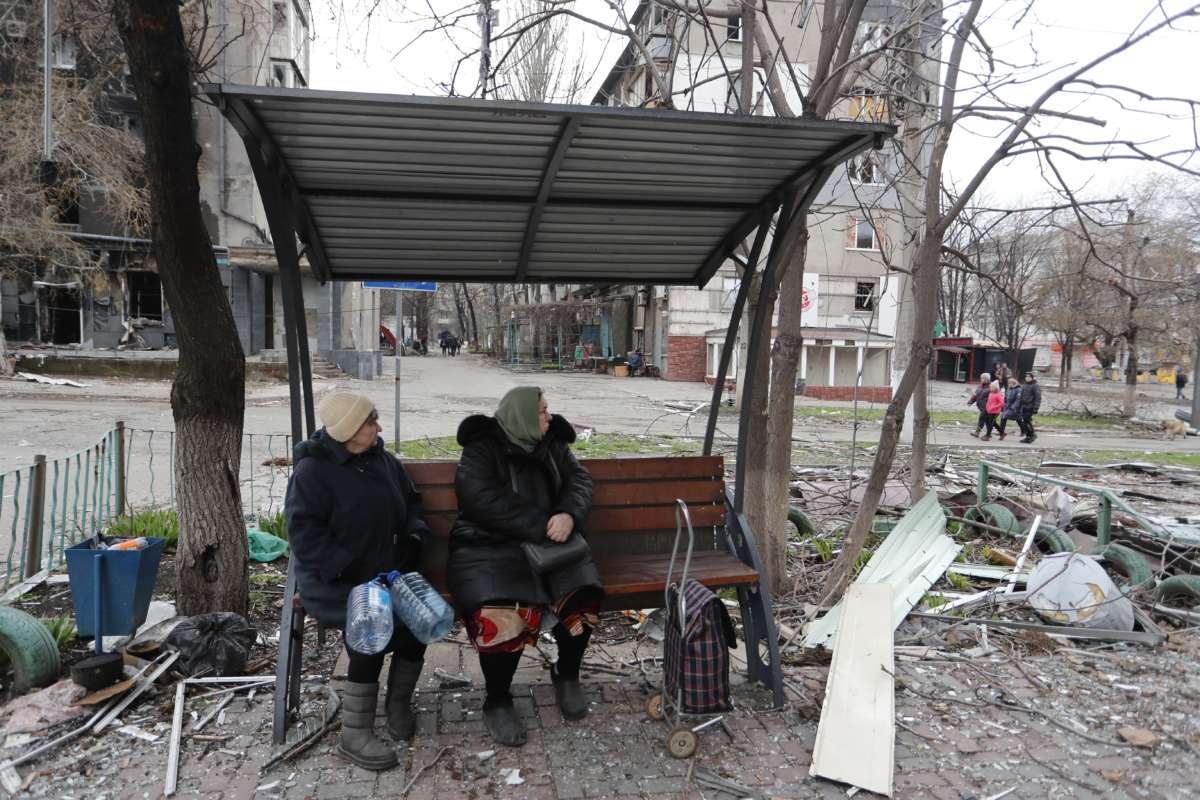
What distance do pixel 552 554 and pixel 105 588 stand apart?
2.14 meters

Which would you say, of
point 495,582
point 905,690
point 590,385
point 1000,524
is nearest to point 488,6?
point 495,582

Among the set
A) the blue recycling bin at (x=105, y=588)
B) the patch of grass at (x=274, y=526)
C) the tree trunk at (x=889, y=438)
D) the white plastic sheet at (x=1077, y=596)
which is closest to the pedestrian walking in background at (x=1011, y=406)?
the tree trunk at (x=889, y=438)

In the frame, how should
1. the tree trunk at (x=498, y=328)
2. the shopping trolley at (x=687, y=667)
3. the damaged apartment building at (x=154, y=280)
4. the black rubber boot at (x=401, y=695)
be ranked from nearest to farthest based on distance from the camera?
the shopping trolley at (x=687, y=667) < the black rubber boot at (x=401, y=695) < the damaged apartment building at (x=154, y=280) < the tree trunk at (x=498, y=328)

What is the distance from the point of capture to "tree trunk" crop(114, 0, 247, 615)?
3.92 metres

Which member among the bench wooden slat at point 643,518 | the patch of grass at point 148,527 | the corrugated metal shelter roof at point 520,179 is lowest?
the patch of grass at point 148,527

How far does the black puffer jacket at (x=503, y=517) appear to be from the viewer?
335 cm

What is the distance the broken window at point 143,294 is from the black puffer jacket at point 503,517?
2820 centimetres

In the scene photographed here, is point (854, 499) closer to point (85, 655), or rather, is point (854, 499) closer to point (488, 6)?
point (488, 6)

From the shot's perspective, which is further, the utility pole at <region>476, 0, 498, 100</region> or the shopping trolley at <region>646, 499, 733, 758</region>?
the utility pole at <region>476, 0, 498, 100</region>

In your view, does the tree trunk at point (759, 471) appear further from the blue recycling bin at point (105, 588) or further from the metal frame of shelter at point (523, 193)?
the blue recycling bin at point (105, 588)

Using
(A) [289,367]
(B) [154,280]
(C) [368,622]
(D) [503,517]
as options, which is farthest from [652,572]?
(B) [154,280]

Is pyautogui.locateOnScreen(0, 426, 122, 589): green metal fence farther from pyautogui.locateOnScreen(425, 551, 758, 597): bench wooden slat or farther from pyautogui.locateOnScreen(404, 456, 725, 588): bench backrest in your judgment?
pyautogui.locateOnScreen(404, 456, 725, 588): bench backrest

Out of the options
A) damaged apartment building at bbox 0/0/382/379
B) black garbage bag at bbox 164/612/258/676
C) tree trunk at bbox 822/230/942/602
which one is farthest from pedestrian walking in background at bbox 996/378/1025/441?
damaged apartment building at bbox 0/0/382/379

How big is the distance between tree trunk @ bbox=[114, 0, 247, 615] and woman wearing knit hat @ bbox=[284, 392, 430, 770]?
130 cm
